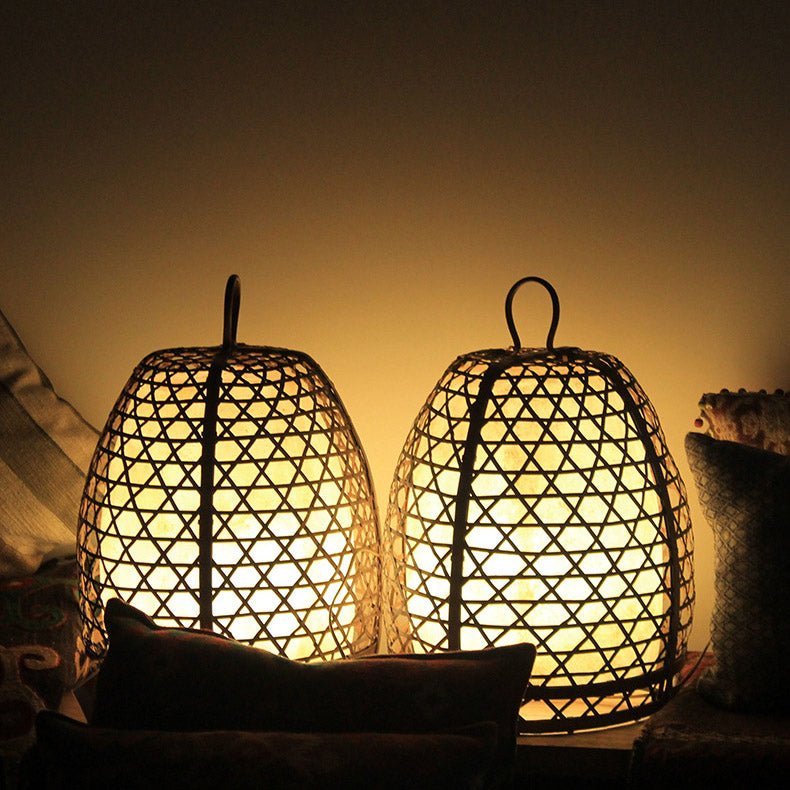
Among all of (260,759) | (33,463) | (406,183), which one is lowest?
(260,759)

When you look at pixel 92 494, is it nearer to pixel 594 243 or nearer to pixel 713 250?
pixel 594 243

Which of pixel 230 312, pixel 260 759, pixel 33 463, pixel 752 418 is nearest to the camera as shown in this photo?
pixel 260 759

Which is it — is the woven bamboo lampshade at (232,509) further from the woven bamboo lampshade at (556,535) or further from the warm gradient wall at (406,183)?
the warm gradient wall at (406,183)

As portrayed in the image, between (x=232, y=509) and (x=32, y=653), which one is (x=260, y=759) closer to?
(x=232, y=509)

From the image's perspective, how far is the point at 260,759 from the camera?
0.82 meters

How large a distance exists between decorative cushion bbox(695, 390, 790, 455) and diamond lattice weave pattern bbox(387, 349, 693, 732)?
22 centimetres

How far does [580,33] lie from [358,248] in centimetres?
49

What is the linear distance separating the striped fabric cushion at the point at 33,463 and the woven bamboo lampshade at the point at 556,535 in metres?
0.67

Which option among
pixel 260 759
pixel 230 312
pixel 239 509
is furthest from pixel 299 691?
pixel 230 312

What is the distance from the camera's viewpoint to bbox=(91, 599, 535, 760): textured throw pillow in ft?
2.92

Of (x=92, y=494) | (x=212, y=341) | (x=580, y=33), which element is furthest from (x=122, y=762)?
(x=580, y=33)

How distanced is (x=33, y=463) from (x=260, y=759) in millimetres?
860

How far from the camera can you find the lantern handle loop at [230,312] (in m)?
1.17

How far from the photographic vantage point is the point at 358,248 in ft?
5.08
